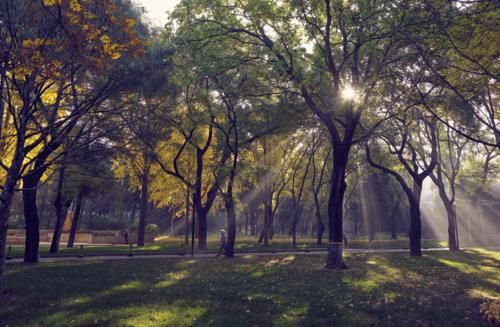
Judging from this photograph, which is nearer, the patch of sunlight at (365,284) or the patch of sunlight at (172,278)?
the patch of sunlight at (365,284)

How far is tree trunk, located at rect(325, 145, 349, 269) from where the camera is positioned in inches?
639

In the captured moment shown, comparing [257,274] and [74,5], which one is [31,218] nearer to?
[257,274]

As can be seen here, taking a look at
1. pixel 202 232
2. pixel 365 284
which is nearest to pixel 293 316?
pixel 365 284

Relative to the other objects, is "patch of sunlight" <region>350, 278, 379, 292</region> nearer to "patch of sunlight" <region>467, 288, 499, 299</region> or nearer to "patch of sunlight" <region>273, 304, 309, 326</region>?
"patch of sunlight" <region>467, 288, 499, 299</region>

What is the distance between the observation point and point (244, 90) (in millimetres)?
20641

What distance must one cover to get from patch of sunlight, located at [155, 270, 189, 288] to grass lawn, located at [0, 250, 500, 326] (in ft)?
0.11

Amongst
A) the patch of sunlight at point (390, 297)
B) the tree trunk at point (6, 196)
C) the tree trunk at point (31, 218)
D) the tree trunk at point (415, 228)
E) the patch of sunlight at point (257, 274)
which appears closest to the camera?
the patch of sunlight at point (390, 297)

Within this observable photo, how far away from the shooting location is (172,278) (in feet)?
45.3

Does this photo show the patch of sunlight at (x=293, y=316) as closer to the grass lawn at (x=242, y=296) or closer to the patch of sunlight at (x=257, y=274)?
the grass lawn at (x=242, y=296)

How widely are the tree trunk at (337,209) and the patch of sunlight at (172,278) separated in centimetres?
606

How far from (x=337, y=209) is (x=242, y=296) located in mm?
7641

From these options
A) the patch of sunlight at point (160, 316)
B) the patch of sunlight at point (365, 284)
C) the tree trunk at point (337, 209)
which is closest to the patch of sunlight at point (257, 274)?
the tree trunk at point (337, 209)

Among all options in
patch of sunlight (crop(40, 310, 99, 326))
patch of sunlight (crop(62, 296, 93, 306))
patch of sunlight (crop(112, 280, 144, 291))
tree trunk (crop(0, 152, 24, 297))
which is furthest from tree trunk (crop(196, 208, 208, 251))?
patch of sunlight (crop(40, 310, 99, 326))

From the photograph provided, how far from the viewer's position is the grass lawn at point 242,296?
8.60 metres
